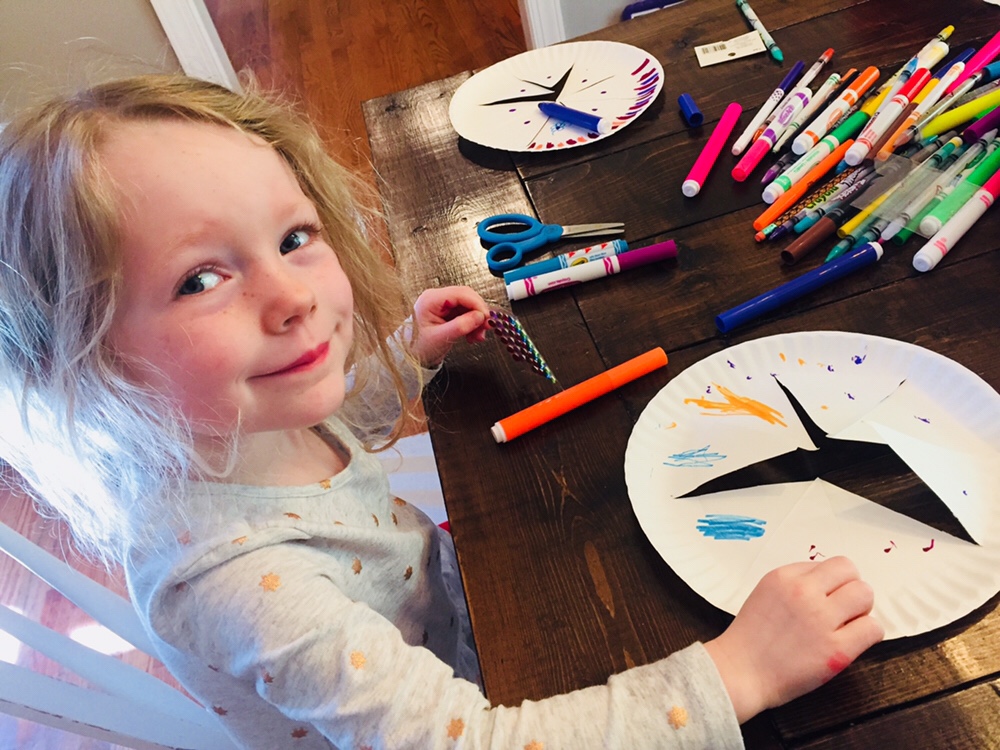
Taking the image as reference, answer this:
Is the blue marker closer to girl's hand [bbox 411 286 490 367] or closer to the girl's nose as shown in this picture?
girl's hand [bbox 411 286 490 367]

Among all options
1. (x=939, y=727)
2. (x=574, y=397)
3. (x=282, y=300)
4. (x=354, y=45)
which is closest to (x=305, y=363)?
(x=282, y=300)

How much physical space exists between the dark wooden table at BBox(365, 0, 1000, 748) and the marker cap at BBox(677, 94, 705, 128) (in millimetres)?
13

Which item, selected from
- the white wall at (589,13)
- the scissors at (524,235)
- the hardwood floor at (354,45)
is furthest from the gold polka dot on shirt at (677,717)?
the hardwood floor at (354,45)

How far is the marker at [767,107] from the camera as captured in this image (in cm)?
79

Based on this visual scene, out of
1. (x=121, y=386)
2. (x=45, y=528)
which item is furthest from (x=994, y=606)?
(x=45, y=528)

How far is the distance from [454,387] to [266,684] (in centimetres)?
29

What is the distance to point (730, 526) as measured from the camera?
502 millimetres

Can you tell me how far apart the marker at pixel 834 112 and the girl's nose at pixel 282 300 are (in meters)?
0.53

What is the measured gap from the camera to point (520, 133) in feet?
2.93

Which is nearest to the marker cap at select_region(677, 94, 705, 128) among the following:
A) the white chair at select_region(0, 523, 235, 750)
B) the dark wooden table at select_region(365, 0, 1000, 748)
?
the dark wooden table at select_region(365, 0, 1000, 748)

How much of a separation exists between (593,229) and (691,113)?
0.20m

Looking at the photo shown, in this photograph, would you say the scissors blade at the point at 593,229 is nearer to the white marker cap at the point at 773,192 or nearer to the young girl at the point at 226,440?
the white marker cap at the point at 773,192

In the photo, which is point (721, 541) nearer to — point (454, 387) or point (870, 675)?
point (870, 675)

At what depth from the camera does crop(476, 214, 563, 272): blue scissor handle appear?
2.46ft
